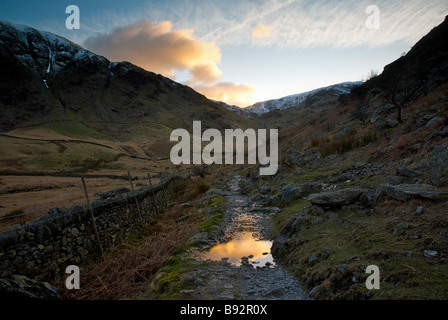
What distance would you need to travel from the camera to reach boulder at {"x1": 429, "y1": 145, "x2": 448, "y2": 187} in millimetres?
6173

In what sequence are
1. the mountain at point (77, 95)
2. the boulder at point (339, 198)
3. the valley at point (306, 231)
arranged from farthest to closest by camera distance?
1. the mountain at point (77, 95)
2. the boulder at point (339, 198)
3. the valley at point (306, 231)

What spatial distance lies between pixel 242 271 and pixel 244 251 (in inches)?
66.3

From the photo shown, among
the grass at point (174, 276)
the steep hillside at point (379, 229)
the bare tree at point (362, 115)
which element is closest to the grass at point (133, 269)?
the grass at point (174, 276)

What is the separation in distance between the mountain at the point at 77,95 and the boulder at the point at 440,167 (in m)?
108

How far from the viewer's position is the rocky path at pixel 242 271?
5176 mm

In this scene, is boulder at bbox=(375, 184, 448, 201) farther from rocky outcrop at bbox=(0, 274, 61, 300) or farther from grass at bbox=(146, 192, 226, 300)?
rocky outcrop at bbox=(0, 274, 61, 300)

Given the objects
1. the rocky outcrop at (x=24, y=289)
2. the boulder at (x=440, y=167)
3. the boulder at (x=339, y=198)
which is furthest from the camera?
the boulder at (x=339, y=198)

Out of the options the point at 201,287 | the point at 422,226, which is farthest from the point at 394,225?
the point at 201,287

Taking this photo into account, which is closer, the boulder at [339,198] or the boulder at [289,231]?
the boulder at [289,231]

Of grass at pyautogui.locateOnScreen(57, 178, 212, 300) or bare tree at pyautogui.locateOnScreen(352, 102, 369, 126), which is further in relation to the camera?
bare tree at pyautogui.locateOnScreen(352, 102, 369, 126)

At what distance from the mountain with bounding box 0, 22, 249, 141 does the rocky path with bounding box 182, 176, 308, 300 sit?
10337cm

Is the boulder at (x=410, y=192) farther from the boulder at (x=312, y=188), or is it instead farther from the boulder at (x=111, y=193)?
the boulder at (x=111, y=193)

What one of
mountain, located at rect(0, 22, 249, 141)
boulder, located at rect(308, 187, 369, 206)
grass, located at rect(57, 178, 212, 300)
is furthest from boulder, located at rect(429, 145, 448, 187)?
mountain, located at rect(0, 22, 249, 141)
